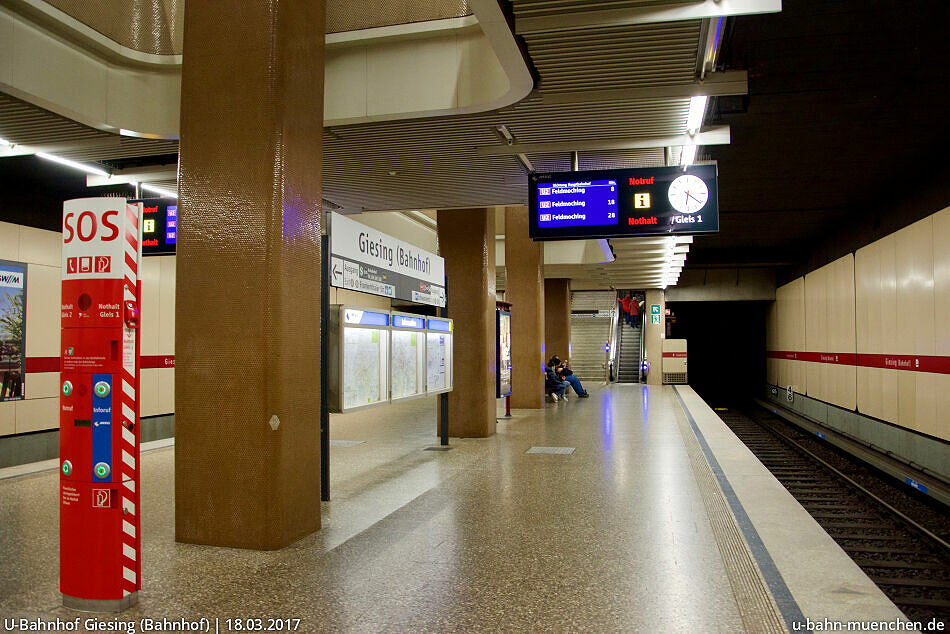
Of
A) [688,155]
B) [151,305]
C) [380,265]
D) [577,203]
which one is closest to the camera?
[380,265]

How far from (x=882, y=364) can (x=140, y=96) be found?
1348 centimetres

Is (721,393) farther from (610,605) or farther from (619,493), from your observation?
(610,605)

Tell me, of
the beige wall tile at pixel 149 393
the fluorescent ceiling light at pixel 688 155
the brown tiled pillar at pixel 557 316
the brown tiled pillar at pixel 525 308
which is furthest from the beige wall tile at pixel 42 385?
the brown tiled pillar at pixel 557 316

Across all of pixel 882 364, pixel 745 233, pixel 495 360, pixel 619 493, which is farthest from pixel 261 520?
pixel 745 233

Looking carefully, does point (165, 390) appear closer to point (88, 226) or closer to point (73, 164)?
point (73, 164)

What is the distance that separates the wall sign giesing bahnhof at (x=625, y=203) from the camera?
8.13m

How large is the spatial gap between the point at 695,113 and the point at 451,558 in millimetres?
4948

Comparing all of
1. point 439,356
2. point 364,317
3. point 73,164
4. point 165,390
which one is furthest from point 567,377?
point 73,164

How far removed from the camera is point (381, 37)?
6.85 meters

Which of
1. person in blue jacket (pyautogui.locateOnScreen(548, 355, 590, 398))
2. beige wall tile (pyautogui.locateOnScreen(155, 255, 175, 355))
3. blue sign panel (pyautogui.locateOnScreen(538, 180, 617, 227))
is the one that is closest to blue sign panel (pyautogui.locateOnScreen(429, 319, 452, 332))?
blue sign panel (pyautogui.locateOnScreen(538, 180, 617, 227))

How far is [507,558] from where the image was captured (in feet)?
14.7

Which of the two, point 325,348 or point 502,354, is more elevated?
point 325,348

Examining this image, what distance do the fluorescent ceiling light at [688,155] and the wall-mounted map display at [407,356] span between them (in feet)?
12.2

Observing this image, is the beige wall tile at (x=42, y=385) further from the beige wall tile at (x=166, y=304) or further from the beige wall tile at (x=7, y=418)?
the beige wall tile at (x=166, y=304)
